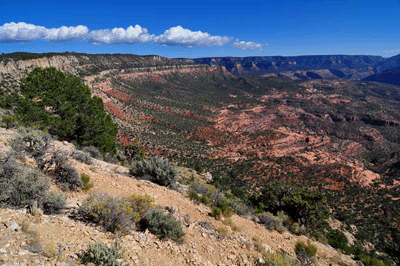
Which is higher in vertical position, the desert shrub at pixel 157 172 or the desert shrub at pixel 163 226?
the desert shrub at pixel 163 226

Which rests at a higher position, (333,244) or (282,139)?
(333,244)

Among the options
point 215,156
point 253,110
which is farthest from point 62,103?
point 253,110

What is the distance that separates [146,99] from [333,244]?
2727 inches

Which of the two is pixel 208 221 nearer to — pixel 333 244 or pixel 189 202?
pixel 189 202

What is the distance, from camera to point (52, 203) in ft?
18.7

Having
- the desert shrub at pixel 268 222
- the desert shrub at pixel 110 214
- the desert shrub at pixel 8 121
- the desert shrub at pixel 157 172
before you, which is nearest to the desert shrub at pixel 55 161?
the desert shrub at pixel 110 214

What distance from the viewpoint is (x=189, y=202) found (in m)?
9.20

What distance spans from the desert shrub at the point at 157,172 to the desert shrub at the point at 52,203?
5158 millimetres

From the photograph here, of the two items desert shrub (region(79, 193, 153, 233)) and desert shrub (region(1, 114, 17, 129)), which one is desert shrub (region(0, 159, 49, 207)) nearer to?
desert shrub (region(79, 193, 153, 233))

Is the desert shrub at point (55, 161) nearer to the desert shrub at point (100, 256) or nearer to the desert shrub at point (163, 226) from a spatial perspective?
the desert shrub at point (163, 226)

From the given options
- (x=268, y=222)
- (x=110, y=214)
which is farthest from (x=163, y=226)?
(x=268, y=222)

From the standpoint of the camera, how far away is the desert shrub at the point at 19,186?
5145mm

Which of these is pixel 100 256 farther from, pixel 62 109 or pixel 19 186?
pixel 62 109

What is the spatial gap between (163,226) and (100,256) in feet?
6.64
